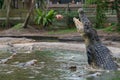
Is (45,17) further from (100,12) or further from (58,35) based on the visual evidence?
(100,12)

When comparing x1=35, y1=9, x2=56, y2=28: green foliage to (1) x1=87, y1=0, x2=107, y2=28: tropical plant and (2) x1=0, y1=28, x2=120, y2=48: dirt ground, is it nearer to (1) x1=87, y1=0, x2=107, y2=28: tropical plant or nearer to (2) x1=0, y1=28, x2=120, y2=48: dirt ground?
(2) x1=0, y1=28, x2=120, y2=48: dirt ground

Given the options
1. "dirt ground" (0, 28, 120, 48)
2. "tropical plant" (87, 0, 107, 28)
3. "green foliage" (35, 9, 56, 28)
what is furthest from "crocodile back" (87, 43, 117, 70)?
"green foliage" (35, 9, 56, 28)

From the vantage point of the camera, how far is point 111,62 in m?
12.9

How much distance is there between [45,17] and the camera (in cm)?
2842

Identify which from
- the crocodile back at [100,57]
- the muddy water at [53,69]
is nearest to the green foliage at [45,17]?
the muddy water at [53,69]

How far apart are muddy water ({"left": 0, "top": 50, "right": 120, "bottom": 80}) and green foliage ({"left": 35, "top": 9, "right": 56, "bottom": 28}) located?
35.8ft

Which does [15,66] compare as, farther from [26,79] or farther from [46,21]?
[46,21]

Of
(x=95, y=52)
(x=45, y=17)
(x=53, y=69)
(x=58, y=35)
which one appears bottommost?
(x=58, y=35)

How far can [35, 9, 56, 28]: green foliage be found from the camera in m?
28.5

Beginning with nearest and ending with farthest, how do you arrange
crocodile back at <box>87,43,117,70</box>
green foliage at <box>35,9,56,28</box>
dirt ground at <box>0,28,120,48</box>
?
1. crocodile back at <box>87,43,117,70</box>
2. dirt ground at <box>0,28,120,48</box>
3. green foliage at <box>35,9,56,28</box>

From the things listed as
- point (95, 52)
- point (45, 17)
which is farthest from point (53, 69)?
point (45, 17)

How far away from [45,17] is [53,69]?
50.5 feet

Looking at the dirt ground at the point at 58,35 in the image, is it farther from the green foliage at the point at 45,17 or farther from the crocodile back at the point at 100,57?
the crocodile back at the point at 100,57

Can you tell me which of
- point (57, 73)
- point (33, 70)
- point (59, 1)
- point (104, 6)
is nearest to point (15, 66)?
point (33, 70)
